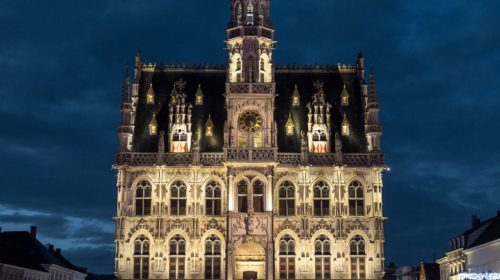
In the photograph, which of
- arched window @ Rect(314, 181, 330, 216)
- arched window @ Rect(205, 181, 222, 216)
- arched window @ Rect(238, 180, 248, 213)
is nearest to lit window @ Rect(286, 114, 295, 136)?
arched window @ Rect(314, 181, 330, 216)

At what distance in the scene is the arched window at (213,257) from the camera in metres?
68.3

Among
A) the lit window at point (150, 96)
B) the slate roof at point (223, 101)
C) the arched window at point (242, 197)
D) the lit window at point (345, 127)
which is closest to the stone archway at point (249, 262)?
the arched window at point (242, 197)

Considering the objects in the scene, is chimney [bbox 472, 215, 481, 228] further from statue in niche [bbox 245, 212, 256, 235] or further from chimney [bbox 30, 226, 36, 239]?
chimney [bbox 30, 226, 36, 239]

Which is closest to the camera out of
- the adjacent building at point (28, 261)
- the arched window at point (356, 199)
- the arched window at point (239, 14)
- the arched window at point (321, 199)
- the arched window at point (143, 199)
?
the arched window at point (143, 199)

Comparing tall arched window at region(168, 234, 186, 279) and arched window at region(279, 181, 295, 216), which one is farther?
arched window at region(279, 181, 295, 216)

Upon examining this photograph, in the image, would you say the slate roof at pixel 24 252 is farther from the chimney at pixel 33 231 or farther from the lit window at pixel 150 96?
the lit window at pixel 150 96

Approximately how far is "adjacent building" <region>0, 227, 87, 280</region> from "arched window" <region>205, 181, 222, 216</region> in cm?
1859

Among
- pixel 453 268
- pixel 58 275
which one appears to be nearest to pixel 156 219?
pixel 58 275

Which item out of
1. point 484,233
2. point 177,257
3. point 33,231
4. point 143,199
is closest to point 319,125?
point 143,199

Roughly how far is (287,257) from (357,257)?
634cm

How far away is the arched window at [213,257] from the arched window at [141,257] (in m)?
5.38

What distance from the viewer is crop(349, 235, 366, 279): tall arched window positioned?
6862cm

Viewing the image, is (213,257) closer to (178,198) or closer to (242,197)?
(242,197)

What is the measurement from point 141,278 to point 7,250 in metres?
14.8
